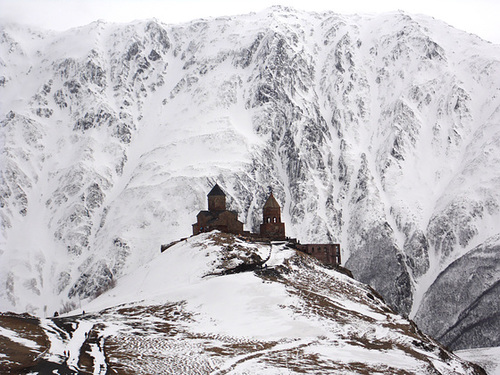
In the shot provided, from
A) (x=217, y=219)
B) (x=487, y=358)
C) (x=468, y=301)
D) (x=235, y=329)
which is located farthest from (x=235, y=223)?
(x=468, y=301)

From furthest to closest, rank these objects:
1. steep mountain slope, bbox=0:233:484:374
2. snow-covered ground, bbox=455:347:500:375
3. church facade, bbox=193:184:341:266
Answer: church facade, bbox=193:184:341:266
snow-covered ground, bbox=455:347:500:375
steep mountain slope, bbox=0:233:484:374

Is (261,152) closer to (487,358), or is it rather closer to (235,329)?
(487,358)

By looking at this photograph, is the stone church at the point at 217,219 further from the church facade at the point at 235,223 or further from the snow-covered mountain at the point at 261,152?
the snow-covered mountain at the point at 261,152

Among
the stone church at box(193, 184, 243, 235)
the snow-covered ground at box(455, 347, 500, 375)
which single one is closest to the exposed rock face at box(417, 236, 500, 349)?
the snow-covered ground at box(455, 347, 500, 375)

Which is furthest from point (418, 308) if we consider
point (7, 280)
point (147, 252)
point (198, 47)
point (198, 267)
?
point (198, 47)

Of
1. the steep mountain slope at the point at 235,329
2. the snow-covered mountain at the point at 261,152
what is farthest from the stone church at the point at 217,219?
the snow-covered mountain at the point at 261,152

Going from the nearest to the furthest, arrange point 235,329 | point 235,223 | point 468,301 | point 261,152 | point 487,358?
point 235,329, point 487,358, point 235,223, point 468,301, point 261,152

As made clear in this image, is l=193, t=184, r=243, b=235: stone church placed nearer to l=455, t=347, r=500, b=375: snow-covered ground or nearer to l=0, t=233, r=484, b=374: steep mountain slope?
l=0, t=233, r=484, b=374: steep mountain slope
